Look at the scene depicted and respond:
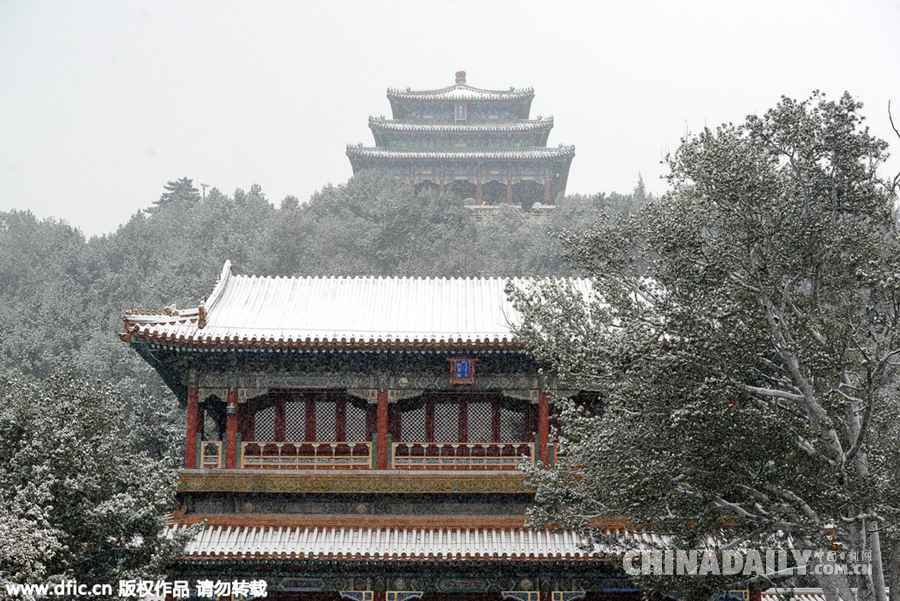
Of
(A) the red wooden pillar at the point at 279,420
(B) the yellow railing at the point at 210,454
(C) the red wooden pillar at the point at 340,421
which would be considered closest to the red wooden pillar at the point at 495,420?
(C) the red wooden pillar at the point at 340,421

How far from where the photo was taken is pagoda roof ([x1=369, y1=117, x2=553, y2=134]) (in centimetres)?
6931

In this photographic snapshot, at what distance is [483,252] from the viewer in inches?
2474

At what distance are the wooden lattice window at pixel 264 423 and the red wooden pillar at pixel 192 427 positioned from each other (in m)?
1.27

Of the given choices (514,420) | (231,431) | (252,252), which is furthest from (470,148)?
(231,431)

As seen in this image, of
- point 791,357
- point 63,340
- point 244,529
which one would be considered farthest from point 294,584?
point 63,340

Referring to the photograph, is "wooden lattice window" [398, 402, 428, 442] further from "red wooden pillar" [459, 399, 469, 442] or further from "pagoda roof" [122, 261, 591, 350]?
"pagoda roof" [122, 261, 591, 350]

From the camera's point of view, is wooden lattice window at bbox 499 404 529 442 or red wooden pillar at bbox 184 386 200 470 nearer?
red wooden pillar at bbox 184 386 200 470

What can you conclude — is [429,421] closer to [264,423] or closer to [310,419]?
[310,419]

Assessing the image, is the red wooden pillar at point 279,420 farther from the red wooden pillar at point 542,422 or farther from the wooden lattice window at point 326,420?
the red wooden pillar at point 542,422

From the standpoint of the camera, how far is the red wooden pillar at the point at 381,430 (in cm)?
2177

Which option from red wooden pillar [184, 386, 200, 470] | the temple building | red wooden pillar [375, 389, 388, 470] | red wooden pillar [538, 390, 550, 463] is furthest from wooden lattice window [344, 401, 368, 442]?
red wooden pillar [538, 390, 550, 463]

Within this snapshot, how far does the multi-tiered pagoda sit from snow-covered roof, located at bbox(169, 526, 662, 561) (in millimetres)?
48965

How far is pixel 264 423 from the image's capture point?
74.4 feet

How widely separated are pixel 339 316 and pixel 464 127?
47285 mm
